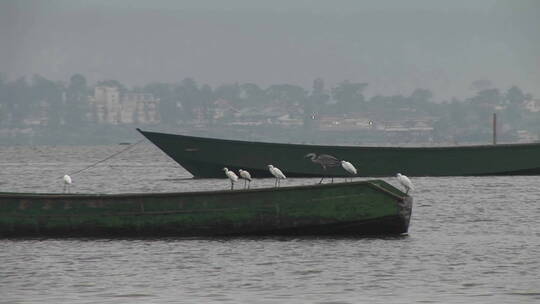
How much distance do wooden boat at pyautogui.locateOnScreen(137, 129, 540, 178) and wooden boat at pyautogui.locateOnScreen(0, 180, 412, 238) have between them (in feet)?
115

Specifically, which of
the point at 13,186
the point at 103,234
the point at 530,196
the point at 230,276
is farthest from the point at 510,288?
the point at 13,186

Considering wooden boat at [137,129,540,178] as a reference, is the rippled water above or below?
below

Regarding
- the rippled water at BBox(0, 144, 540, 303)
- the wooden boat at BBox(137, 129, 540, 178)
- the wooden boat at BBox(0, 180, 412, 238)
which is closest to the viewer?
the rippled water at BBox(0, 144, 540, 303)

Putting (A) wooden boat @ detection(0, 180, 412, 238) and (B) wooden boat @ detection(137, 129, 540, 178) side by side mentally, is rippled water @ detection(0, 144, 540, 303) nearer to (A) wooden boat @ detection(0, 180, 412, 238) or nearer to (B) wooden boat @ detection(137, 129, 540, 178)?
(A) wooden boat @ detection(0, 180, 412, 238)

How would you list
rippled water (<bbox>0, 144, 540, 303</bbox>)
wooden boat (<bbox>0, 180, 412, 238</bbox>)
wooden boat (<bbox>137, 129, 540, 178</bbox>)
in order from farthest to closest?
wooden boat (<bbox>137, 129, 540, 178</bbox>) < wooden boat (<bbox>0, 180, 412, 238</bbox>) < rippled water (<bbox>0, 144, 540, 303</bbox>)

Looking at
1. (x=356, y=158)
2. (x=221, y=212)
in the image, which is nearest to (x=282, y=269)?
(x=221, y=212)

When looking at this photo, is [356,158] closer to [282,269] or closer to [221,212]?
[221,212]

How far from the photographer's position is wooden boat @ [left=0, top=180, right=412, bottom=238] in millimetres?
36562

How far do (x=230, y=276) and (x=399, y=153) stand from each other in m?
43.1

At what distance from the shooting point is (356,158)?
72875 mm

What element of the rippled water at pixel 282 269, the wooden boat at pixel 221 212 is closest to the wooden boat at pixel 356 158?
the rippled water at pixel 282 269

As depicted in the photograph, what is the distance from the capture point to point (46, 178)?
335 feet

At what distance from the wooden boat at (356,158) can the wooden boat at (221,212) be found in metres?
35.1

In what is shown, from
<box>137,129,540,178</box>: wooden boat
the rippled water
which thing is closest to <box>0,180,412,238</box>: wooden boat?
the rippled water
